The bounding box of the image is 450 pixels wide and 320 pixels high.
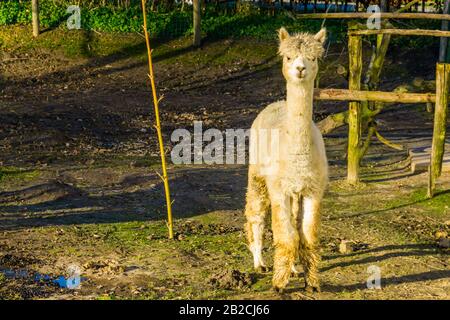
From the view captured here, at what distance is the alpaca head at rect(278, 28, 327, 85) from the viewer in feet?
24.1

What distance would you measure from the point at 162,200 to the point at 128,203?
48 centimetres

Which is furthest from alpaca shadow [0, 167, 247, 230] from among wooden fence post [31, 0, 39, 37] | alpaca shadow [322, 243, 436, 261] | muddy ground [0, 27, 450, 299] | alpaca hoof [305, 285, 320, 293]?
wooden fence post [31, 0, 39, 37]

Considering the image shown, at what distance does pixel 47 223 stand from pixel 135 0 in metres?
16.9

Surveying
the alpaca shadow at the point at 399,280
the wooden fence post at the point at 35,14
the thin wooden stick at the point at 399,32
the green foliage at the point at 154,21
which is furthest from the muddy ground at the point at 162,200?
the green foliage at the point at 154,21

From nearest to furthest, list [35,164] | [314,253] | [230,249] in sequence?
[314,253]
[230,249]
[35,164]

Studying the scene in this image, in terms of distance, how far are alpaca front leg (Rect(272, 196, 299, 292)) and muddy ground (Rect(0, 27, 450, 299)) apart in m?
0.22

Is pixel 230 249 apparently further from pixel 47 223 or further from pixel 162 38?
pixel 162 38

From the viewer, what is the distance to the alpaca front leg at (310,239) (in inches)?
310

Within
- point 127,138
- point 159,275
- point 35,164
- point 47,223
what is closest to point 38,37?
point 127,138

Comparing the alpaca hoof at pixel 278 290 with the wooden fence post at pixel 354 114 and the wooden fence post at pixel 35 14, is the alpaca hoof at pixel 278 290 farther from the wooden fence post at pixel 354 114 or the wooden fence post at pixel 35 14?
the wooden fence post at pixel 35 14

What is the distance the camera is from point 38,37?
2391 cm

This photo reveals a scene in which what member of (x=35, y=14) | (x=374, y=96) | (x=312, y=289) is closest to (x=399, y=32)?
(x=374, y=96)

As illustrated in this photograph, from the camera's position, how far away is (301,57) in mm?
7402
